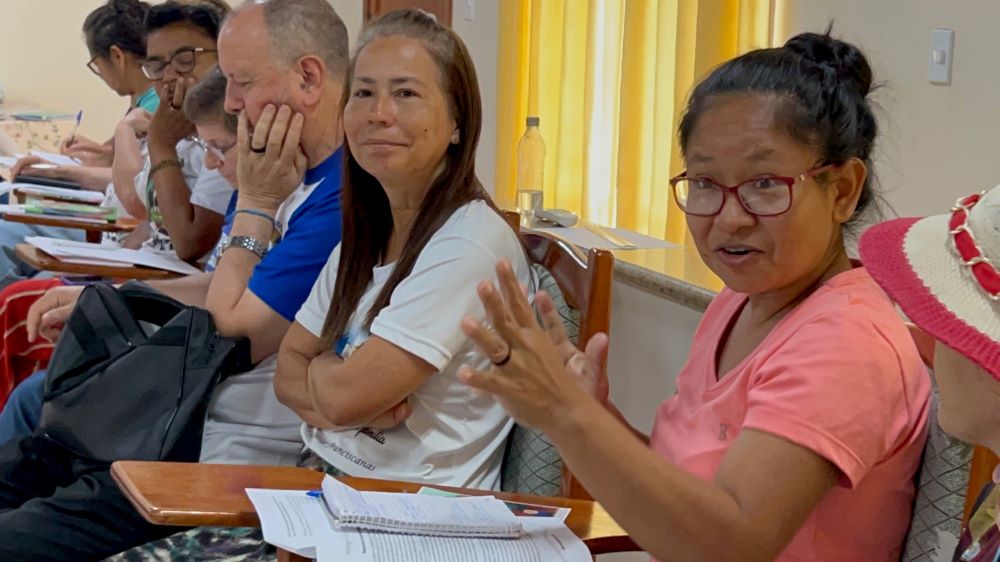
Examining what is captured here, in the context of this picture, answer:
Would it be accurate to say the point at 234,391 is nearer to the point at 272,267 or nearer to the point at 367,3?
the point at 272,267

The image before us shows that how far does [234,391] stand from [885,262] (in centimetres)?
120

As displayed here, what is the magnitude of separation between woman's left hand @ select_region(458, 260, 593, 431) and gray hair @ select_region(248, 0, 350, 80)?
3.96 feet

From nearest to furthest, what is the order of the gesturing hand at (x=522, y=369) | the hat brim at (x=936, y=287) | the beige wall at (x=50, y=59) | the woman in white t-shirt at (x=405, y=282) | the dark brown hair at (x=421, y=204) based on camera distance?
the hat brim at (x=936, y=287), the gesturing hand at (x=522, y=369), the woman in white t-shirt at (x=405, y=282), the dark brown hair at (x=421, y=204), the beige wall at (x=50, y=59)

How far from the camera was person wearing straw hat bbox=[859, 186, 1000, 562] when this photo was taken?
85cm

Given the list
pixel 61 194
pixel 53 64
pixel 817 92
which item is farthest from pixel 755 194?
pixel 53 64

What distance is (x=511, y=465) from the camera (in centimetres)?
164

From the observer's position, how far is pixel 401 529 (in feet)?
4.12

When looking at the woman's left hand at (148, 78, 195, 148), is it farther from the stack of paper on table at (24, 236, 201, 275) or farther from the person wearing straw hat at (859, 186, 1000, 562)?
the person wearing straw hat at (859, 186, 1000, 562)

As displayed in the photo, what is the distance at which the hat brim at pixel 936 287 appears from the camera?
2.76 ft

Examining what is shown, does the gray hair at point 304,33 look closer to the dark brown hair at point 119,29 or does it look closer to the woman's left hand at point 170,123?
the woman's left hand at point 170,123

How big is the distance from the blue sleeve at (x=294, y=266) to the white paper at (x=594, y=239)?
0.63m

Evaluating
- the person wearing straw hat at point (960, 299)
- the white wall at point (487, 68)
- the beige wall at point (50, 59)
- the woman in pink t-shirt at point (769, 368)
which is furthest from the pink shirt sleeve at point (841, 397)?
the beige wall at point (50, 59)

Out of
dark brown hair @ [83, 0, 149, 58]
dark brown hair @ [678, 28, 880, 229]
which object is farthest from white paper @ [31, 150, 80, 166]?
dark brown hair @ [678, 28, 880, 229]

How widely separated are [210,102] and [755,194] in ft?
4.87
